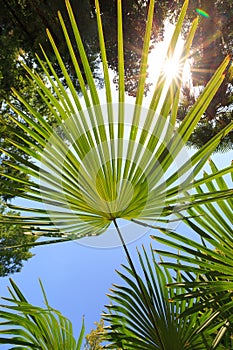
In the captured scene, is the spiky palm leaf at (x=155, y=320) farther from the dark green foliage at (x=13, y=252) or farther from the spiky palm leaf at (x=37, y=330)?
the dark green foliage at (x=13, y=252)

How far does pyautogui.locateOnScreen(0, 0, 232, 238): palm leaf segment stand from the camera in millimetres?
791

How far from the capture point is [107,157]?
909 millimetres

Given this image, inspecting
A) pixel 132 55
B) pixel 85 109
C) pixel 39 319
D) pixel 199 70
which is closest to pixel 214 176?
pixel 85 109

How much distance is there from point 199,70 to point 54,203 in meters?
5.89

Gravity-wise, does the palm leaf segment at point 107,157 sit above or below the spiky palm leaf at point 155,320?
above

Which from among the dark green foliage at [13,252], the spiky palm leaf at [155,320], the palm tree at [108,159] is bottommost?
the spiky palm leaf at [155,320]

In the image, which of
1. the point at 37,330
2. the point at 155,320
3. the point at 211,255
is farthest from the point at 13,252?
the point at 211,255

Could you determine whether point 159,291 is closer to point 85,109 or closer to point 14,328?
point 14,328

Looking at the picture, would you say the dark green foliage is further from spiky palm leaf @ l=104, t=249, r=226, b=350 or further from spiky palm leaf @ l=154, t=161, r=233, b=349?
spiky palm leaf @ l=154, t=161, r=233, b=349

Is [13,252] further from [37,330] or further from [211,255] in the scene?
[211,255]

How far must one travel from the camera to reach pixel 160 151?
83 centimetres

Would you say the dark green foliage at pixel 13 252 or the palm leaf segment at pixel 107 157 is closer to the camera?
the palm leaf segment at pixel 107 157

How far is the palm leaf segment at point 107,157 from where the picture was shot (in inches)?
31.1

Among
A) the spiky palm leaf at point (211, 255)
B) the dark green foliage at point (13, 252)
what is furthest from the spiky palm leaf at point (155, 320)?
the dark green foliage at point (13, 252)
